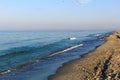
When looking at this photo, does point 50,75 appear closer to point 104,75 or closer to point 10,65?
point 104,75

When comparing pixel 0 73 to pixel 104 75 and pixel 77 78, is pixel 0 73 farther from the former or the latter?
pixel 104 75

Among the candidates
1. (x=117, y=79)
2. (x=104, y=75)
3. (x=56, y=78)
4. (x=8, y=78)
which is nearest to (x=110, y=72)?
(x=104, y=75)

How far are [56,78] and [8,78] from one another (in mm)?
3281

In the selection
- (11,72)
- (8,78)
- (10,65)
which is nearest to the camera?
(8,78)

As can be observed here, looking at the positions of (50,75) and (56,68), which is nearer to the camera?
(50,75)

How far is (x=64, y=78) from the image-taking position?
16125 millimetres

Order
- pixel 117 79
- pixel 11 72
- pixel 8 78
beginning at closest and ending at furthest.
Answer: pixel 117 79, pixel 8 78, pixel 11 72

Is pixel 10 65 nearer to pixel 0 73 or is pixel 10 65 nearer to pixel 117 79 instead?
pixel 0 73

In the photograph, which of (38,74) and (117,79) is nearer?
(117,79)

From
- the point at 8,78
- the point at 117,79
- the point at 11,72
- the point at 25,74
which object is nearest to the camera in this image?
the point at 117,79

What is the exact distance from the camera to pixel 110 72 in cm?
1598

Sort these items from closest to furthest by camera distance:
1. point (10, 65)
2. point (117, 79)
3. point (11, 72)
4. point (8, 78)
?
point (117, 79) → point (8, 78) → point (11, 72) → point (10, 65)

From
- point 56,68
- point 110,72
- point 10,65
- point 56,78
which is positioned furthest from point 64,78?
point 10,65

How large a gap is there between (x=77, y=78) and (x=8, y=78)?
475 cm
